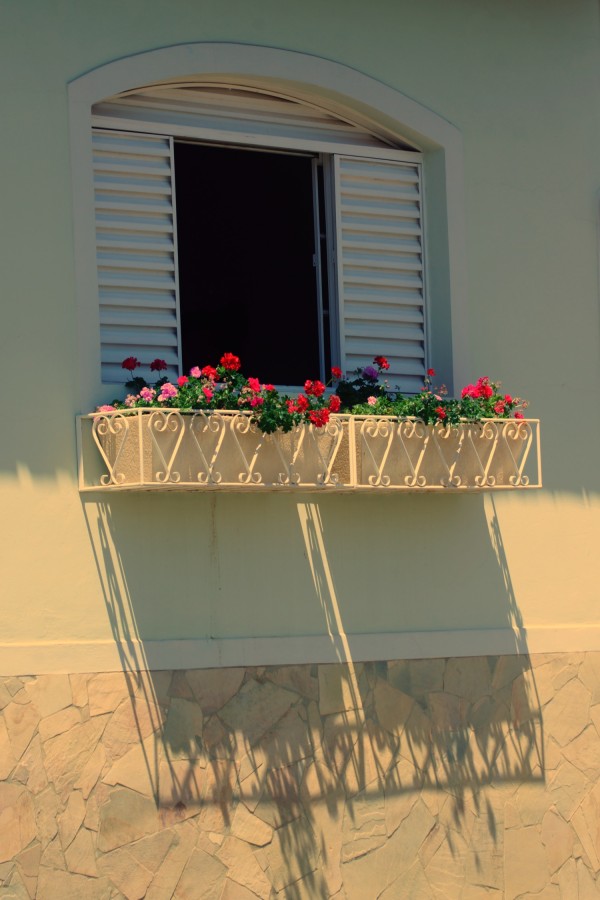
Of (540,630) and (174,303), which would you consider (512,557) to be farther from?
(174,303)

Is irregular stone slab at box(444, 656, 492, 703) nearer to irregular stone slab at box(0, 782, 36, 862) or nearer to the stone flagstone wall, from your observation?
the stone flagstone wall

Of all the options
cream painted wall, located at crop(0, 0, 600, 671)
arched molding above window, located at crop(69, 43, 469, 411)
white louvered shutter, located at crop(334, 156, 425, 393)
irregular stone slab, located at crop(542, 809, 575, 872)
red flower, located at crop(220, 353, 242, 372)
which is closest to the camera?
cream painted wall, located at crop(0, 0, 600, 671)

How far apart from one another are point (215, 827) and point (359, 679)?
1.29 metres

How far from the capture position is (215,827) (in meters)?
8.55

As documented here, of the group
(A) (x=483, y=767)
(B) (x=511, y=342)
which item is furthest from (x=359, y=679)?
(B) (x=511, y=342)

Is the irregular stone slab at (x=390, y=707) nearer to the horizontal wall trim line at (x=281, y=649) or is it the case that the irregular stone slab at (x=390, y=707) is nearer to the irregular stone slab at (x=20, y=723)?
the horizontal wall trim line at (x=281, y=649)

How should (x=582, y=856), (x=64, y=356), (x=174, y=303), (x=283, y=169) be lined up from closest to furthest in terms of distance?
1. (x=64, y=356)
2. (x=174, y=303)
3. (x=582, y=856)
4. (x=283, y=169)

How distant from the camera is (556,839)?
31.8 ft

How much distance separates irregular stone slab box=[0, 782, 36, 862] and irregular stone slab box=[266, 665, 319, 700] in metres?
1.61

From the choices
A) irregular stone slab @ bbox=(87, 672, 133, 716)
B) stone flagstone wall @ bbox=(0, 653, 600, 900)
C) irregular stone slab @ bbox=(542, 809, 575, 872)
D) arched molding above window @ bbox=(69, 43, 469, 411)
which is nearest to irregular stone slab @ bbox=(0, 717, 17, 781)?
stone flagstone wall @ bbox=(0, 653, 600, 900)

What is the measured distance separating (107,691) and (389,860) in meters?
2.11

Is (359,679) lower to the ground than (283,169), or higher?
lower

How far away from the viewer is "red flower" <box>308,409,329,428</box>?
8477mm

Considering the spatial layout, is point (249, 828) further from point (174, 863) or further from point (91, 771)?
point (91, 771)
